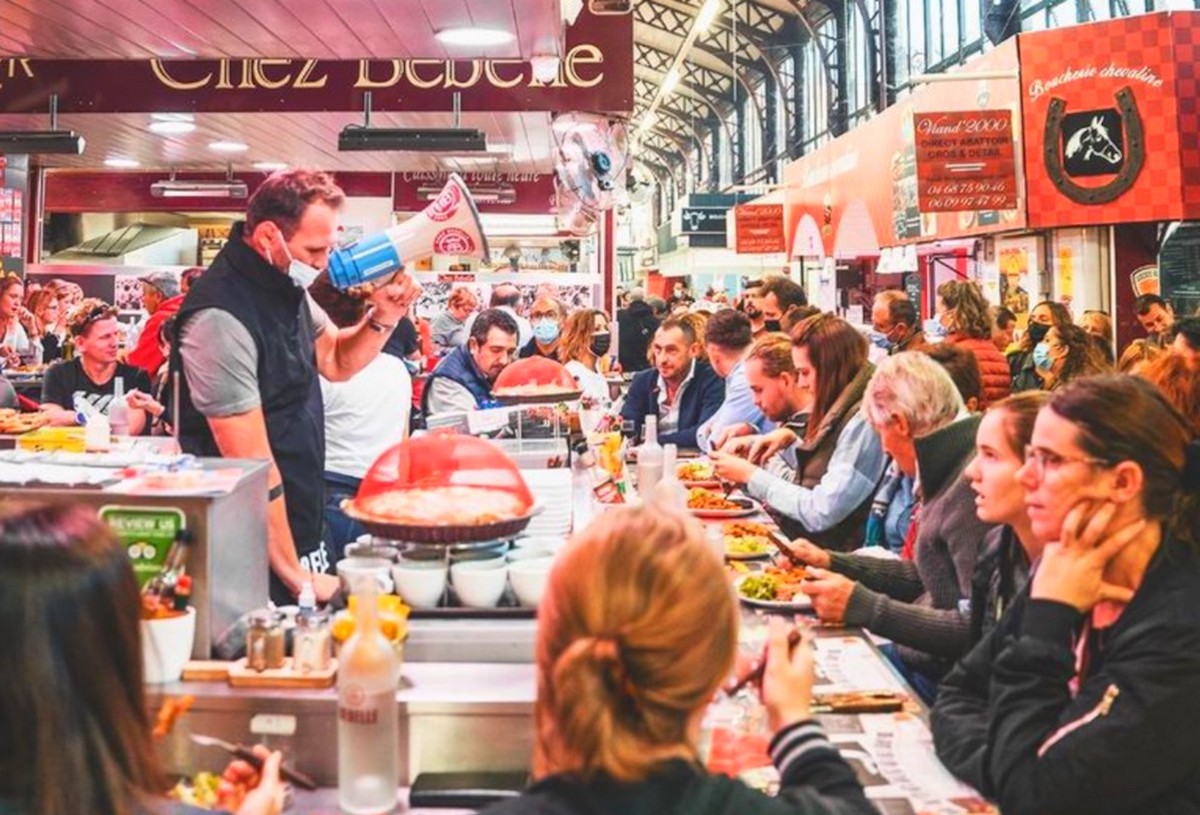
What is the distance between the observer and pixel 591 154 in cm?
971

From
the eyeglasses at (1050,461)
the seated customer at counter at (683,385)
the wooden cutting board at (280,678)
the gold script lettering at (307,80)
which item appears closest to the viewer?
the wooden cutting board at (280,678)

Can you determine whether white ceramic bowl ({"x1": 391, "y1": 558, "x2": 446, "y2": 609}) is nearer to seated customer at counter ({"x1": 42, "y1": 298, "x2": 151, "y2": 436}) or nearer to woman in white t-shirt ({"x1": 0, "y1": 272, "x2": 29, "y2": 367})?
seated customer at counter ({"x1": 42, "y1": 298, "x2": 151, "y2": 436})

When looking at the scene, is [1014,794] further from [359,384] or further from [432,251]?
[359,384]

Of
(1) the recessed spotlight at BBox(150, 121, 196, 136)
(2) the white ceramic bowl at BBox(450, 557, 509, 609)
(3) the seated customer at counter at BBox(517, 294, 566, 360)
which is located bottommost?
(2) the white ceramic bowl at BBox(450, 557, 509, 609)

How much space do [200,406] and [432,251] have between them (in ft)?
2.38

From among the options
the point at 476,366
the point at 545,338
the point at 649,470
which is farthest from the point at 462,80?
the point at 649,470

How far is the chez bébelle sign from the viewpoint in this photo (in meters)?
9.26

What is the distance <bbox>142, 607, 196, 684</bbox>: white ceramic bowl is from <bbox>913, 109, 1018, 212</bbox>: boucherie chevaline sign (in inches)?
381

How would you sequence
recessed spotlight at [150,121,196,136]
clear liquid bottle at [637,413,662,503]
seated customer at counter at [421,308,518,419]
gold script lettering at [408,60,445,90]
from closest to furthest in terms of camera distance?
clear liquid bottle at [637,413,662,503]
seated customer at counter at [421,308,518,419]
gold script lettering at [408,60,445,90]
recessed spotlight at [150,121,196,136]

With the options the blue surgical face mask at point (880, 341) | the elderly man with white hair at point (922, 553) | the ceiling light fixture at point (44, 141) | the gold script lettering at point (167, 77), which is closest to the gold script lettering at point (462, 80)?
the gold script lettering at point (167, 77)

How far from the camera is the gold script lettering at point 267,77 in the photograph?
374 inches

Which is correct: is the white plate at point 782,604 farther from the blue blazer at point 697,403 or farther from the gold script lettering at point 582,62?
the gold script lettering at point 582,62

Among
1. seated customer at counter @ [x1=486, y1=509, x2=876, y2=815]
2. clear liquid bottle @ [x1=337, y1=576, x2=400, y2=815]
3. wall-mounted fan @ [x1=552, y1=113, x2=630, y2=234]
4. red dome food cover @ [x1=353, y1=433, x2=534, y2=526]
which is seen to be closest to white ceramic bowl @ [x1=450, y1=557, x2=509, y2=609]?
red dome food cover @ [x1=353, y1=433, x2=534, y2=526]

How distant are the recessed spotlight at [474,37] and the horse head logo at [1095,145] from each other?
550 centimetres
